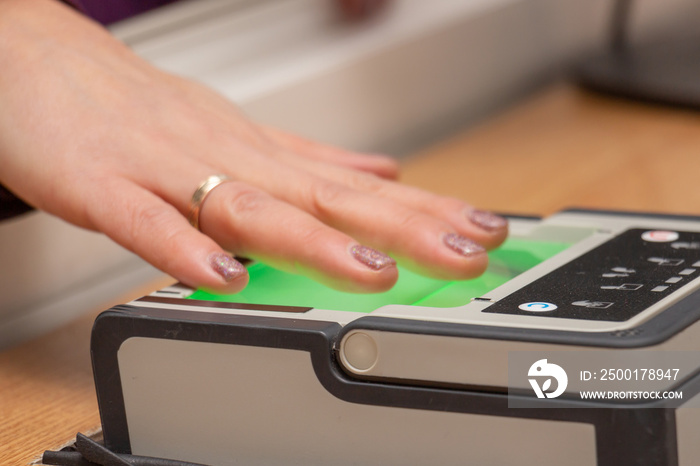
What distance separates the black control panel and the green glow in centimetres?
4

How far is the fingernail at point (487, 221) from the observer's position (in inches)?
21.2

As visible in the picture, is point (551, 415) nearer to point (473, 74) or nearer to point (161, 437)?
point (161, 437)

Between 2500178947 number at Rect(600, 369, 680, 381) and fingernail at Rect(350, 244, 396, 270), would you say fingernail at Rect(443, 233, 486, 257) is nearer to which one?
fingernail at Rect(350, 244, 396, 270)

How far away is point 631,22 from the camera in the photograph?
1217 mm

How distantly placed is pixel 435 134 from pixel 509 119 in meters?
0.10

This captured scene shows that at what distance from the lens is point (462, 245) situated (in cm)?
50

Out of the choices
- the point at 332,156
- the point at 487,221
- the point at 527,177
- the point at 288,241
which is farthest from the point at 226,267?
the point at 527,177

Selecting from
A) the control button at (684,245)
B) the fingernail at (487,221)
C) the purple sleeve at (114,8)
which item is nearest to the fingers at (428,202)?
the fingernail at (487,221)

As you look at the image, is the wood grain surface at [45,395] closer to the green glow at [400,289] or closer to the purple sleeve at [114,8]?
the green glow at [400,289]

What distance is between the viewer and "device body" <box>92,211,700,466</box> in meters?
0.35

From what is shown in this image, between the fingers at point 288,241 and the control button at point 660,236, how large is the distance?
0.14m

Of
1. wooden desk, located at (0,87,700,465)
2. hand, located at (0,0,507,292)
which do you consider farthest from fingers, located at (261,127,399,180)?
wooden desk, located at (0,87,700,465)

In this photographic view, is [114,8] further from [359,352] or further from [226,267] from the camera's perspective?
[359,352]

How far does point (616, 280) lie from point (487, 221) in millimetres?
133
